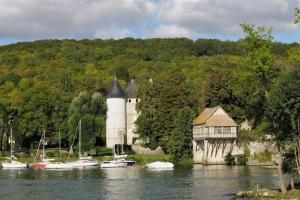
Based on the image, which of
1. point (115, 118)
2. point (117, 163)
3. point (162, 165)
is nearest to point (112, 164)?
point (117, 163)

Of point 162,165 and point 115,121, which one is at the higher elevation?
point 115,121

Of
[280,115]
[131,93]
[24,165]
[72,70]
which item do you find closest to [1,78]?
[72,70]

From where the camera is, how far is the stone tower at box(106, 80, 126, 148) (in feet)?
346

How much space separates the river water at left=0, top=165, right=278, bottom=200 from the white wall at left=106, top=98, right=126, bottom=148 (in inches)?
1053

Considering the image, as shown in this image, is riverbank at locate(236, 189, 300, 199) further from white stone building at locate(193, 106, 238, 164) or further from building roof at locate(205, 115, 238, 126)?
building roof at locate(205, 115, 238, 126)

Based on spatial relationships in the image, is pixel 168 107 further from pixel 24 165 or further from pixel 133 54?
pixel 133 54

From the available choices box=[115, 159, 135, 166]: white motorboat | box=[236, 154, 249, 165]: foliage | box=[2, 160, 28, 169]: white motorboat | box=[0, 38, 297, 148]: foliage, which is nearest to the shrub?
box=[236, 154, 249, 165]: foliage

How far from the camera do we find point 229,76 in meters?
93.2

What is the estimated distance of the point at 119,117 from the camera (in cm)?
10738

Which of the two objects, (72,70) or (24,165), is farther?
(72,70)

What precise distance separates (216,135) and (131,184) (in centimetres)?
3054

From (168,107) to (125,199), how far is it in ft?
159

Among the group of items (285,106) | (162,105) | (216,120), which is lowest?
(285,106)

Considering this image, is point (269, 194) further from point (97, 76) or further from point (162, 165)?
point (97, 76)
